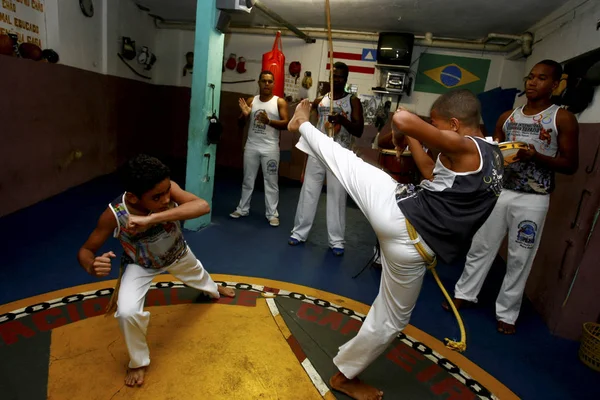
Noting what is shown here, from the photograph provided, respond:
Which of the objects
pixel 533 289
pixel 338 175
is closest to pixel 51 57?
pixel 338 175

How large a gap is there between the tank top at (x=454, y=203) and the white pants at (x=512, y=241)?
122 cm

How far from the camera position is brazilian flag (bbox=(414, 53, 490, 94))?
6.43 meters

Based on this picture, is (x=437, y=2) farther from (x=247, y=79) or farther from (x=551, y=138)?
(x=247, y=79)

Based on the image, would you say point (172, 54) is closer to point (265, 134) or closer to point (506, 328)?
point (265, 134)

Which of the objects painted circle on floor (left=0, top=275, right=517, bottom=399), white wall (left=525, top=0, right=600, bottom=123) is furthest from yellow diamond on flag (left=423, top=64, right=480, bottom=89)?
painted circle on floor (left=0, top=275, right=517, bottom=399)

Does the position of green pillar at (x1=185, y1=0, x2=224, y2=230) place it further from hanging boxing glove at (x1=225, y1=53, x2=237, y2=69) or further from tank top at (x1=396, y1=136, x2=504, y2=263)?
hanging boxing glove at (x1=225, y1=53, x2=237, y2=69)

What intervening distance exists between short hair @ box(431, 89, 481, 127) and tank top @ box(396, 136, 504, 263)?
128 mm

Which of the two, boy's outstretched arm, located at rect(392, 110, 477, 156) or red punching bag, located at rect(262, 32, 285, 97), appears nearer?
boy's outstretched arm, located at rect(392, 110, 477, 156)

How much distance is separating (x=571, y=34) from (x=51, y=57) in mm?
6121

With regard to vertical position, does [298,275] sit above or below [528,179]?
below

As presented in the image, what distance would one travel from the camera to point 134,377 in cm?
189

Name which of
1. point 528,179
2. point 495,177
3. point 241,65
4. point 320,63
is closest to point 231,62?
point 241,65

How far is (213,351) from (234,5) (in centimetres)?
314

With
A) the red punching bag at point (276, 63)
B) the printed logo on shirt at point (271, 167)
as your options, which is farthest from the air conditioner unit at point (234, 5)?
the red punching bag at point (276, 63)
